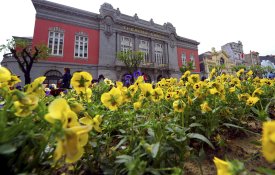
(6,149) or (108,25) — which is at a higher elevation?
(108,25)

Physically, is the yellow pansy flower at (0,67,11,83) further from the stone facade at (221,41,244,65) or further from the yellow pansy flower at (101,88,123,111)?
the stone facade at (221,41,244,65)

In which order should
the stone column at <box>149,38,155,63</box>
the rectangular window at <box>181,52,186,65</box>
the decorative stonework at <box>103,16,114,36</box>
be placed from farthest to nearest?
the rectangular window at <box>181,52,186,65</box> → the stone column at <box>149,38,155,63</box> → the decorative stonework at <box>103,16,114,36</box>

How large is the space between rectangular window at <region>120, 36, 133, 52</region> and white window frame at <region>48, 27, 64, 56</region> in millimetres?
5855

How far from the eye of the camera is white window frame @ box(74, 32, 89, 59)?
16.0 meters

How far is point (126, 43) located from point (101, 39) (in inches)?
115

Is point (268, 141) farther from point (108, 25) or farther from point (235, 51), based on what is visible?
point (235, 51)

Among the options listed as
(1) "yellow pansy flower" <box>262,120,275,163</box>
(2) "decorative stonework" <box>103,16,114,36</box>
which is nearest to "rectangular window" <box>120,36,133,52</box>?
(2) "decorative stonework" <box>103,16,114,36</box>

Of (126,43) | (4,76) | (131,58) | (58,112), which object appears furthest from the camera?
(126,43)

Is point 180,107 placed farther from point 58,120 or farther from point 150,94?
point 58,120

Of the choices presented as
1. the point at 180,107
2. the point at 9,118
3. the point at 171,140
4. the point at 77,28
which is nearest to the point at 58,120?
the point at 9,118

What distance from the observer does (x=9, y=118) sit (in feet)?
2.47

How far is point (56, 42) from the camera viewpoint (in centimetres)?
1514

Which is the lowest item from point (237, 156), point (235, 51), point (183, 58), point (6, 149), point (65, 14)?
point (237, 156)

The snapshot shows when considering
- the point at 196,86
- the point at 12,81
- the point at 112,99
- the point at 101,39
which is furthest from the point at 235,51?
the point at 12,81
